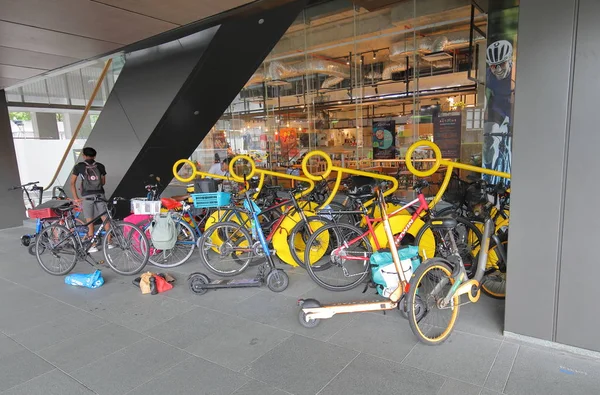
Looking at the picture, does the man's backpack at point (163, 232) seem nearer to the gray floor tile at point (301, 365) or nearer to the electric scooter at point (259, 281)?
the electric scooter at point (259, 281)

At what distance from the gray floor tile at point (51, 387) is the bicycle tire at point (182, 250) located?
7.49 ft

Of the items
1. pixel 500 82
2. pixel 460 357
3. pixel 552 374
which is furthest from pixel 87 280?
pixel 500 82

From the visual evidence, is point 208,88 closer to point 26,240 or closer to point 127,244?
point 127,244

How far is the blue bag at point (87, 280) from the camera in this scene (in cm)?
423

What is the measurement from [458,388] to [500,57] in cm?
521

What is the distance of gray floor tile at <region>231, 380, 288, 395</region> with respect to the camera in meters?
2.26

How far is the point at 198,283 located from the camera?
3857 mm

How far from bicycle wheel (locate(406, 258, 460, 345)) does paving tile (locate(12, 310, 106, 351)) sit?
277cm

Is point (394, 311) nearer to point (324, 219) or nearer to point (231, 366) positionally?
point (324, 219)

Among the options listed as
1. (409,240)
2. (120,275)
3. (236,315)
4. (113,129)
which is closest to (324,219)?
(409,240)

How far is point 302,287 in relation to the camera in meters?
3.91

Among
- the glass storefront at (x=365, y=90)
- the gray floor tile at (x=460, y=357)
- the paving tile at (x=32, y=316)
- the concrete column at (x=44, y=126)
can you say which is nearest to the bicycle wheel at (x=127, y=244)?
the paving tile at (x=32, y=316)

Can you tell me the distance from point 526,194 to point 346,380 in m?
1.72

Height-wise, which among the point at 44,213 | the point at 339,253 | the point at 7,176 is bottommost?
the point at 339,253
